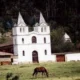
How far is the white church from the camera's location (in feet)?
278

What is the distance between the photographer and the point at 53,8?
14162 cm

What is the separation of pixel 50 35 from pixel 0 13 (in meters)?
51.5

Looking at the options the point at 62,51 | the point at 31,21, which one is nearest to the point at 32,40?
the point at 62,51

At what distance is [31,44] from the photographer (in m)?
85.8

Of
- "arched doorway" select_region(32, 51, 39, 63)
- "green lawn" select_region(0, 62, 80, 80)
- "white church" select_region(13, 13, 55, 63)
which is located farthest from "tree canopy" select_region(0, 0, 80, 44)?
"green lawn" select_region(0, 62, 80, 80)

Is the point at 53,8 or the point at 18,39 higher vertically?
the point at 53,8

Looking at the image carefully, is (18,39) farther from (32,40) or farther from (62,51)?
(62,51)

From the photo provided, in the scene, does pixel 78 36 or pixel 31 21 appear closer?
pixel 78 36

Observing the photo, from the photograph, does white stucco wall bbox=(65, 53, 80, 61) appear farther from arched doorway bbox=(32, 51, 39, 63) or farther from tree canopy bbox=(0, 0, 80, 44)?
tree canopy bbox=(0, 0, 80, 44)

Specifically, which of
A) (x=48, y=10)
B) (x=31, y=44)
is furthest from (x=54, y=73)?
(x=48, y=10)

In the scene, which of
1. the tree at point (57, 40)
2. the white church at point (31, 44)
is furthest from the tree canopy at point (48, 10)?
the white church at point (31, 44)

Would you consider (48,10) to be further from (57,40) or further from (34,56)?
(34,56)

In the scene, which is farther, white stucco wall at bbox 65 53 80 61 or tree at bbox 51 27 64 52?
tree at bbox 51 27 64 52

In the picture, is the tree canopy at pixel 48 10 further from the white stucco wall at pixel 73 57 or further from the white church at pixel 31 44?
the white stucco wall at pixel 73 57
